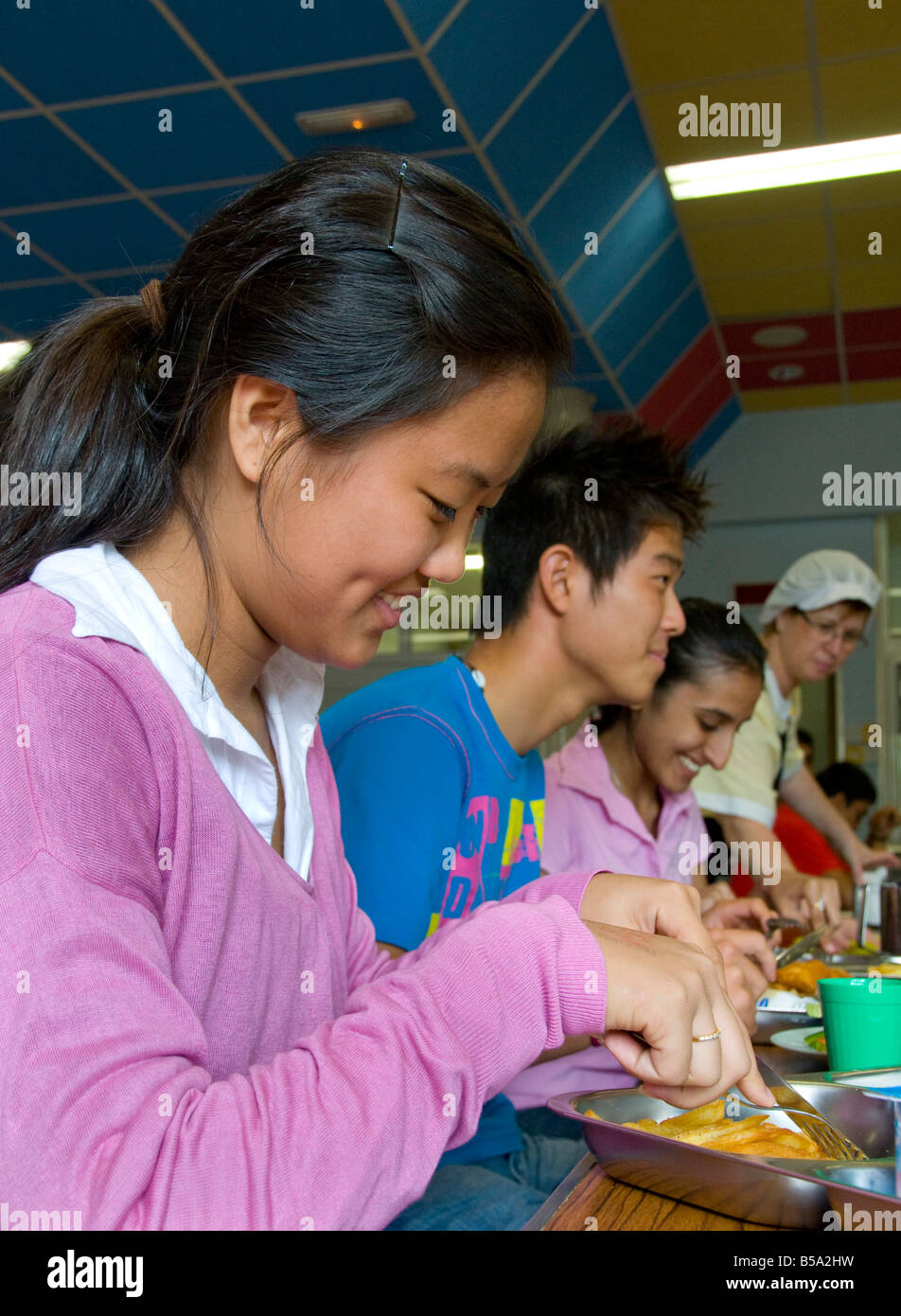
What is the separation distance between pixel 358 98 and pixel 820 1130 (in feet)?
9.85

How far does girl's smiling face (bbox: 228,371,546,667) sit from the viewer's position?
2.43 ft

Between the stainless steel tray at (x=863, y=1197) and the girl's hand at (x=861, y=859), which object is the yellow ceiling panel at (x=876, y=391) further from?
the stainless steel tray at (x=863, y=1197)

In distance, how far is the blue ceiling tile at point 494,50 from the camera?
2920 millimetres

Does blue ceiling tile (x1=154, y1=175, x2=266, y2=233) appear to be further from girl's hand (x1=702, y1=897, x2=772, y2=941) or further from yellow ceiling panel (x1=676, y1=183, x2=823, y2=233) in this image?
girl's hand (x1=702, y1=897, x2=772, y2=941)

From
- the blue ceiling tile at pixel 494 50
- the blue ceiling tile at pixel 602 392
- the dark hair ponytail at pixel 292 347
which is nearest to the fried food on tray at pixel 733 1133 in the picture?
the dark hair ponytail at pixel 292 347

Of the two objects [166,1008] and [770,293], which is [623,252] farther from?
[166,1008]

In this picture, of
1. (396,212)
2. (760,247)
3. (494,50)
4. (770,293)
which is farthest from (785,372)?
(396,212)

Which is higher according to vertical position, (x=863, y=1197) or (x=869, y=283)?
(x=869, y=283)

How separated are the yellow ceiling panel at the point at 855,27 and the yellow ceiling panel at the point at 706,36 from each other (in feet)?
0.20

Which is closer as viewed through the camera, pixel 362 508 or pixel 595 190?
pixel 362 508

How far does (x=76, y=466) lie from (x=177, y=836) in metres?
0.27

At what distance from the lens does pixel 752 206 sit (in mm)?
4520
